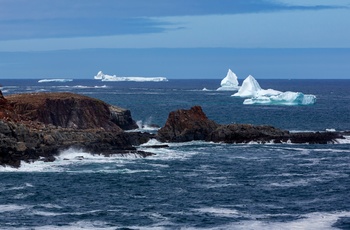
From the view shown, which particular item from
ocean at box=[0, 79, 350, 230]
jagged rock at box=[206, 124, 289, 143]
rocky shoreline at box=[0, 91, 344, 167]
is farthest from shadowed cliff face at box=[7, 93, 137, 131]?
ocean at box=[0, 79, 350, 230]

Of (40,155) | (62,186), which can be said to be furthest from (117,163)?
(62,186)

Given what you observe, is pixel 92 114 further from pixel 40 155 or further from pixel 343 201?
pixel 343 201

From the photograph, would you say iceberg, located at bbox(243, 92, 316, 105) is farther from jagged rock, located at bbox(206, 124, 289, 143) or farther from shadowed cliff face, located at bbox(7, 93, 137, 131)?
jagged rock, located at bbox(206, 124, 289, 143)

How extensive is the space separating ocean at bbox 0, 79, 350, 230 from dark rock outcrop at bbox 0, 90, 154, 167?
5.73ft

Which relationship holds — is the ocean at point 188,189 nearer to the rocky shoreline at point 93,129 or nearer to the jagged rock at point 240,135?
the rocky shoreline at point 93,129

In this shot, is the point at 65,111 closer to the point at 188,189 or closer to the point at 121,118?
the point at 121,118

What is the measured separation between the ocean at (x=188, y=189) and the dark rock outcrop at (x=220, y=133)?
252 centimetres

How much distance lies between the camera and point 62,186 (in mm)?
57781

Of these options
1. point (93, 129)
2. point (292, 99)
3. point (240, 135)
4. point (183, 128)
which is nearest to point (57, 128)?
point (93, 129)

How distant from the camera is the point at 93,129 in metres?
82.2

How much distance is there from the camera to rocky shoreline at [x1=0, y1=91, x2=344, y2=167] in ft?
241

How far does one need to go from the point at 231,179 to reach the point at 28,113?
124 feet

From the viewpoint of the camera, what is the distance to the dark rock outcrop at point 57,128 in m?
69.9

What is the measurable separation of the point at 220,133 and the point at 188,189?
107ft
